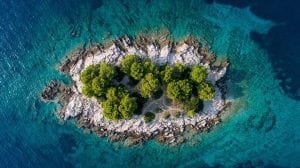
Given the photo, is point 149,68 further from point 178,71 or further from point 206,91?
point 206,91

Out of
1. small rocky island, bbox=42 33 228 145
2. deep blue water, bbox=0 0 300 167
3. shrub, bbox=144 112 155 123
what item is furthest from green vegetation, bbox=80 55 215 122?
deep blue water, bbox=0 0 300 167

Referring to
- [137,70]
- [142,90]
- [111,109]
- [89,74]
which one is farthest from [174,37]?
[111,109]

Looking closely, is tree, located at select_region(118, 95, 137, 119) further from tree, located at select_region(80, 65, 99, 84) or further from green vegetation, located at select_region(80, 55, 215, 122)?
tree, located at select_region(80, 65, 99, 84)

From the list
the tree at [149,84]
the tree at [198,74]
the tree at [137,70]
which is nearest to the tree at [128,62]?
the tree at [137,70]

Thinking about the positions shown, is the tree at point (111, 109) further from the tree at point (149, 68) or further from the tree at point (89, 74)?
the tree at point (149, 68)

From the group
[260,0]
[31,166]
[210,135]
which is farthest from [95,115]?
[260,0]

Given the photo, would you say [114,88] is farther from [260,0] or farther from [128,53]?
[260,0]
